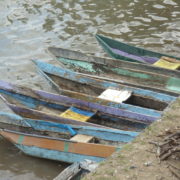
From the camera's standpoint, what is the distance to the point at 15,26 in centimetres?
1411

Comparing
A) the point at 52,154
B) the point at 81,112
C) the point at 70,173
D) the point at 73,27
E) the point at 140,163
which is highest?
the point at 140,163

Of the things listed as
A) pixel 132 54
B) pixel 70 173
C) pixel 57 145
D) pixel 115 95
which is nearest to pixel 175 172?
pixel 70 173

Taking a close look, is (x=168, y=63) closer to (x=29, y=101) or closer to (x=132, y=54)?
(x=132, y=54)

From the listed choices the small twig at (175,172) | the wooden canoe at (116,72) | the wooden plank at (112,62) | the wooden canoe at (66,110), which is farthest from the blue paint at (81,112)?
the small twig at (175,172)

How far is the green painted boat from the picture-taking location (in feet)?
33.0

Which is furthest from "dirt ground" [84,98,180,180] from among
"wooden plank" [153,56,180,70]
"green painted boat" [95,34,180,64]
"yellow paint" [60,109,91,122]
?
"green painted boat" [95,34,180,64]

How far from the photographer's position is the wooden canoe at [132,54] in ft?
32.4

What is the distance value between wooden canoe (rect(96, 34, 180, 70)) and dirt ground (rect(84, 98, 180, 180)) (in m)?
4.56

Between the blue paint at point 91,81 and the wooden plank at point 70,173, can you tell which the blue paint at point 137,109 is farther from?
the wooden plank at point 70,173

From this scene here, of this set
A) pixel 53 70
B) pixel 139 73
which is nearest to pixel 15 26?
pixel 53 70

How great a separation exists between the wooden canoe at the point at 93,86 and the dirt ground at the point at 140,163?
8.34 ft

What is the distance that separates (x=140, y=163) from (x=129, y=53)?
19.9 feet

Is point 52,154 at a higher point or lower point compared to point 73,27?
higher

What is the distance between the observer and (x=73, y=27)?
13680 mm
